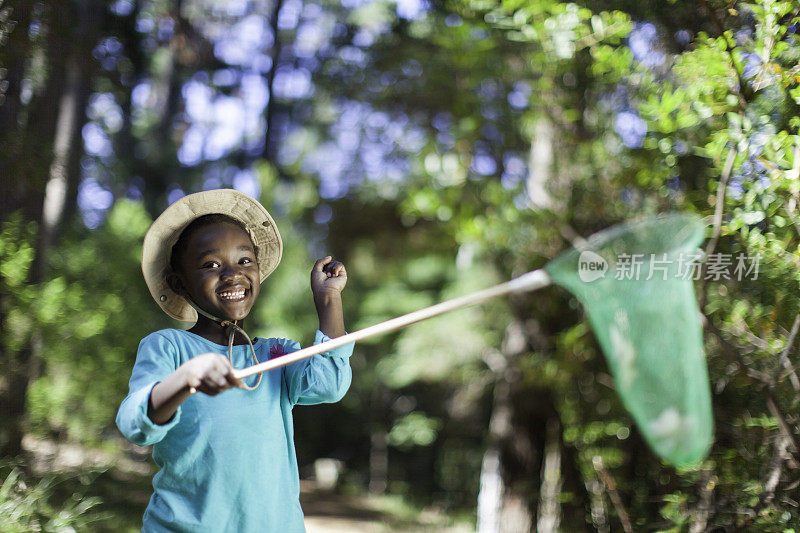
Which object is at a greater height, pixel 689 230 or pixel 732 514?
pixel 689 230

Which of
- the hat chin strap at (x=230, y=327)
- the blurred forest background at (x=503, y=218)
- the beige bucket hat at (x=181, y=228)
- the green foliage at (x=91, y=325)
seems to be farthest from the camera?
the green foliage at (x=91, y=325)

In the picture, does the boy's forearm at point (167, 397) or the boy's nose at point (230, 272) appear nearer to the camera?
the boy's forearm at point (167, 397)

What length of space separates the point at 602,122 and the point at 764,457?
2052mm

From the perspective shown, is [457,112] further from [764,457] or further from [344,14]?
[344,14]

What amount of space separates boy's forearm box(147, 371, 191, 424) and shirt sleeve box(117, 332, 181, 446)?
0.04ft

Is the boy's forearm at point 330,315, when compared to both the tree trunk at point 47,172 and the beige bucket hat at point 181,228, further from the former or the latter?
the tree trunk at point 47,172

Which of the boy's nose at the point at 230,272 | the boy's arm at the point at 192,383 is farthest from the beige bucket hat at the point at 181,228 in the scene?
the boy's arm at the point at 192,383

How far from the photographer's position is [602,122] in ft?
12.7

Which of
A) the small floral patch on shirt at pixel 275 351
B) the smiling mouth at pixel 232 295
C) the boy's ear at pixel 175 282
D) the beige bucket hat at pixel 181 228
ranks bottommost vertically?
the small floral patch on shirt at pixel 275 351

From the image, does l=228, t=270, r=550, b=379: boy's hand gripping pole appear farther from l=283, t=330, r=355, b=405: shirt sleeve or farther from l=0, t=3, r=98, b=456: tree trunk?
l=0, t=3, r=98, b=456: tree trunk

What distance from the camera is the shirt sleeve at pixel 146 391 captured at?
1259 millimetres

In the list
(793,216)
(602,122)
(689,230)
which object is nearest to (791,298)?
(793,216)

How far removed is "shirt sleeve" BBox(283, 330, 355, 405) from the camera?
156cm

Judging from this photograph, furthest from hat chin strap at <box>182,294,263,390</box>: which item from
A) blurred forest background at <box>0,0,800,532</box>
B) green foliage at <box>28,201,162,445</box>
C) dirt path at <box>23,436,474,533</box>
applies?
green foliage at <box>28,201,162,445</box>
